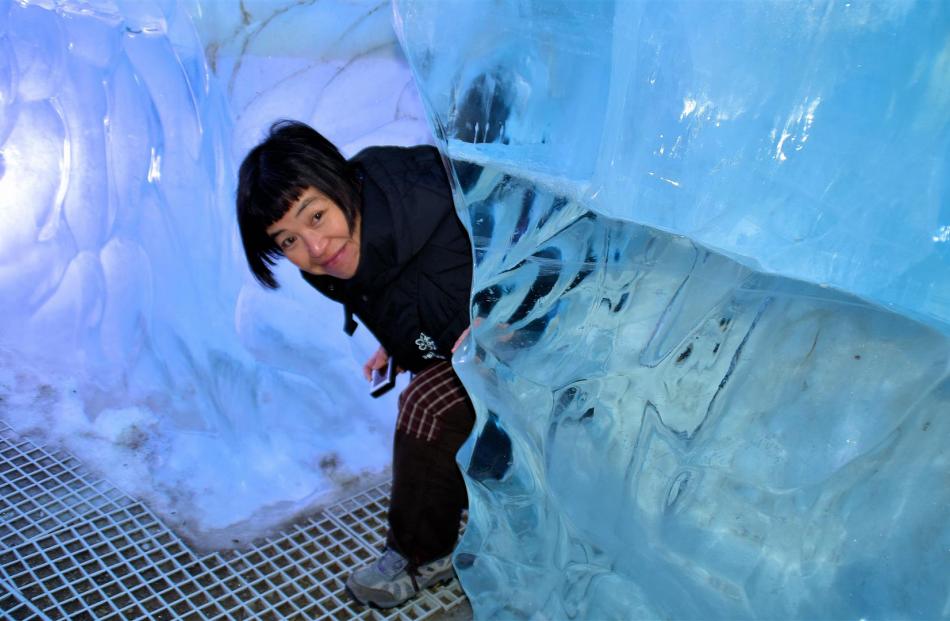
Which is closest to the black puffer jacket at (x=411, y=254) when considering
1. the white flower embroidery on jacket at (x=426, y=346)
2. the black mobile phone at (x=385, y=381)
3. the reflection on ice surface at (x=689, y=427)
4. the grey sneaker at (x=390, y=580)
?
the white flower embroidery on jacket at (x=426, y=346)

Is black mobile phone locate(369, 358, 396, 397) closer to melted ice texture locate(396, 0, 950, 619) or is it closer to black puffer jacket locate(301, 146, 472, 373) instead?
black puffer jacket locate(301, 146, 472, 373)

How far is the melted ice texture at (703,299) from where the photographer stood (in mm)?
840

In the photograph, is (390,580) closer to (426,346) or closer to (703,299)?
(426,346)

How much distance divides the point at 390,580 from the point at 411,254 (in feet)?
1.91

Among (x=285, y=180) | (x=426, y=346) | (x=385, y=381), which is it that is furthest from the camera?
(x=385, y=381)

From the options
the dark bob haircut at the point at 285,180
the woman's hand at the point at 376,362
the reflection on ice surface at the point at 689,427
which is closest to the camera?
the reflection on ice surface at the point at 689,427

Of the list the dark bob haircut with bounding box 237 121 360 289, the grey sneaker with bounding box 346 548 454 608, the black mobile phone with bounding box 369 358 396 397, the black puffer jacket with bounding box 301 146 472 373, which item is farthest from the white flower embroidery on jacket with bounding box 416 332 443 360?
the grey sneaker with bounding box 346 548 454 608

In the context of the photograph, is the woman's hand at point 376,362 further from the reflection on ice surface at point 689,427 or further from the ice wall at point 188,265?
the reflection on ice surface at point 689,427

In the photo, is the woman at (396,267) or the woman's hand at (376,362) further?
the woman's hand at (376,362)

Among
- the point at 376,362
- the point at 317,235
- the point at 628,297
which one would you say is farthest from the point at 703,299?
the point at 376,362

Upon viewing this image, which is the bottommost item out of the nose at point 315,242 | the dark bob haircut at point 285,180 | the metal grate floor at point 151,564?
the metal grate floor at point 151,564

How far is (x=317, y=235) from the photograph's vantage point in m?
1.44

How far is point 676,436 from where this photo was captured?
1.17 m

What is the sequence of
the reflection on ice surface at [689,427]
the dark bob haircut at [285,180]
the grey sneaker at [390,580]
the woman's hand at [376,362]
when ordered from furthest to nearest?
the woman's hand at [376,362]
the grey sneaker at [390,580]
the dark bob haircut at [285,180]
the reflection on ice surface at [689,427]
